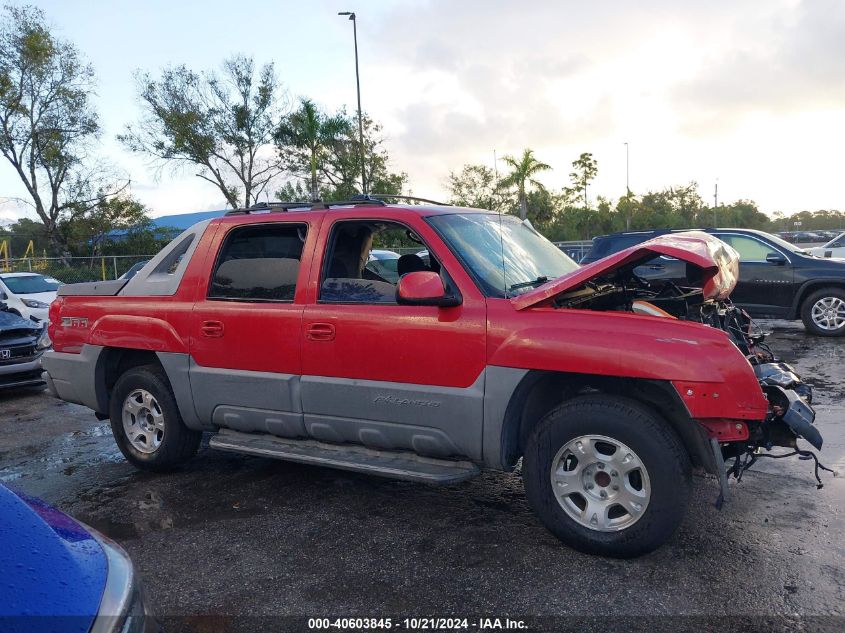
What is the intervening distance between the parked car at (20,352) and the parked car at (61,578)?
713cm

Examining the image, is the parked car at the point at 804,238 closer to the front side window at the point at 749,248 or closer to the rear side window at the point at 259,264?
the front side window at the point at 749,248

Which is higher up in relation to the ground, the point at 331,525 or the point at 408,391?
the point at 408,391

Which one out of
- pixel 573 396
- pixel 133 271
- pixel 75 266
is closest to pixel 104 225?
pixel 75 266

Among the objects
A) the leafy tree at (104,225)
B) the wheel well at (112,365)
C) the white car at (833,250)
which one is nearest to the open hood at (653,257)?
the wheel well at (112,365)

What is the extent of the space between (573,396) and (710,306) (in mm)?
1076

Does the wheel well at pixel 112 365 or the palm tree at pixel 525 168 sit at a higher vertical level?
the palm tree at pixel 525 168

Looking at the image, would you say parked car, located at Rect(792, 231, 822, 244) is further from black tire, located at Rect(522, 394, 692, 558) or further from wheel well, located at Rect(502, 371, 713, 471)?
black tire, located at Rect(522, 394, 692, 558)

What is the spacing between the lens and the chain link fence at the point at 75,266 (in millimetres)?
24984

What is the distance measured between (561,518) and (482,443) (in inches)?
22.0

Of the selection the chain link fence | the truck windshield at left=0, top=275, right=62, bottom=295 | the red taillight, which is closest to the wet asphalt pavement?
the red taillight

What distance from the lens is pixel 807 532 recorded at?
3.76m

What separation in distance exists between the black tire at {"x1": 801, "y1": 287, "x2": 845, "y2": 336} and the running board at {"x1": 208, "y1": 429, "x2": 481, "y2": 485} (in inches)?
354

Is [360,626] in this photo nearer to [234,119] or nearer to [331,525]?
[331,525]

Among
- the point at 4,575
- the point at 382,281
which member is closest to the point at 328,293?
the point at 382,281
